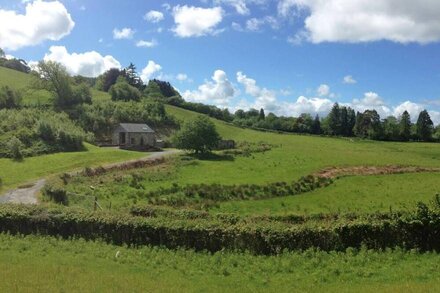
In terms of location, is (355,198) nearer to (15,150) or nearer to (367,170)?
(367,170)

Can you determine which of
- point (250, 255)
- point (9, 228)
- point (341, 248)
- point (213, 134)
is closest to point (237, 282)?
point (250, 255)

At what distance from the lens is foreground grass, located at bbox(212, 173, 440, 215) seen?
39.5 m

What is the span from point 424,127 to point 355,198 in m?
106

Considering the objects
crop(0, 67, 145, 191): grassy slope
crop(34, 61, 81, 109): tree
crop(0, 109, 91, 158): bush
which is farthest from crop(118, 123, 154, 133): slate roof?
crop(34, 61, 81, 109): tree

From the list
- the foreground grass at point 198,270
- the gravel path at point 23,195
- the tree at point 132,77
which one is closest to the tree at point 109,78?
the tree at point 132,77

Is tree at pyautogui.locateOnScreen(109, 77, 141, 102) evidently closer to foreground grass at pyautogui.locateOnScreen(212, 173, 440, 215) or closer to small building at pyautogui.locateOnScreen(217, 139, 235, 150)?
small building at pyautogui.locateOnScreen(217, 139, 235, 150)

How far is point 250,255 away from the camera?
73.4 ft

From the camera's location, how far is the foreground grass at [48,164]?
51969mm

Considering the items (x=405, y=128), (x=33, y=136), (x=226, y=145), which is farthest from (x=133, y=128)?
(x=405, y=128)

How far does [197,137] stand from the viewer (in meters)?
79.7

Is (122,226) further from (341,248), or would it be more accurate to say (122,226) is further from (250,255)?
(341,248)

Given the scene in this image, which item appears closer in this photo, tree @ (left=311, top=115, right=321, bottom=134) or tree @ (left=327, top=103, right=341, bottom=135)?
tree @ (left=327, top=103, right=341, bottom=135)

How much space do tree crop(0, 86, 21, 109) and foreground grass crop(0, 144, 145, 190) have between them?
39068mm

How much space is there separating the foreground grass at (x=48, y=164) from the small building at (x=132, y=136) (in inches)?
733
